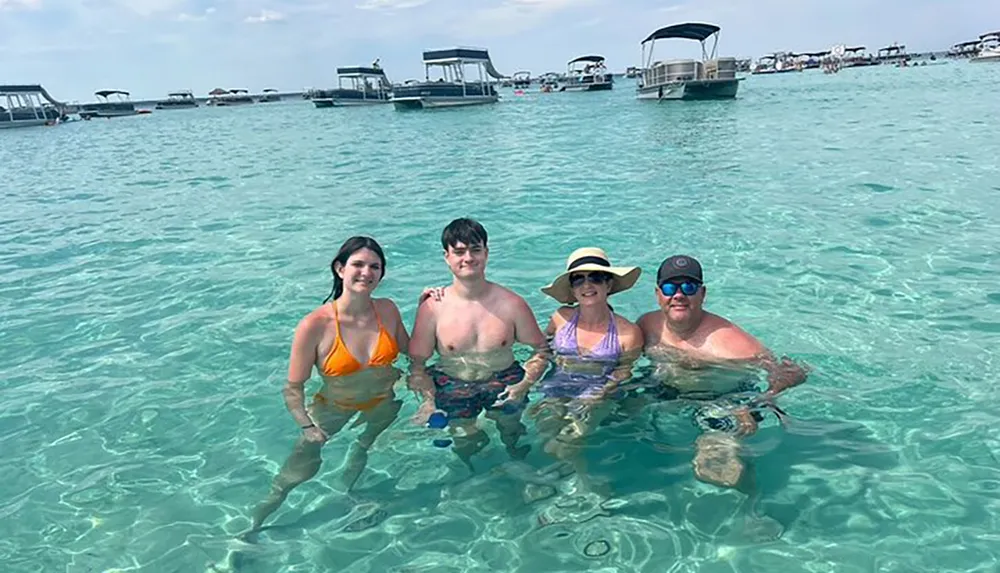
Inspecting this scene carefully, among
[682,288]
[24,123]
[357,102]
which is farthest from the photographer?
[357,102]

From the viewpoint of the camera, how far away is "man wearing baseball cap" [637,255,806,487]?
169 inches

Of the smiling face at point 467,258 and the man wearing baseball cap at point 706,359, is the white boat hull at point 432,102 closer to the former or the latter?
the smiling face at point 467,258

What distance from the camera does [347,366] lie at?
4.67 meters

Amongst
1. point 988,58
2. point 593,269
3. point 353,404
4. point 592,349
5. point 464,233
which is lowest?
point 353,404

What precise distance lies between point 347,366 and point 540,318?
3036mm

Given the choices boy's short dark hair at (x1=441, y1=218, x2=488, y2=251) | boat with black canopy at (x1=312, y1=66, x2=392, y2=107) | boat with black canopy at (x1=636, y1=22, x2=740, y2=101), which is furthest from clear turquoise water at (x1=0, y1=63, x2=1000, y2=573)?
boat with black canopy at (x1=312, y1=66, x2=392, y2=107)

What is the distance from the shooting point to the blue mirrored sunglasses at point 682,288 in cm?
430

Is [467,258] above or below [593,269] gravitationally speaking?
above

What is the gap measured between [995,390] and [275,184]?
17194mm

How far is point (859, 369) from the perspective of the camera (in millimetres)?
5672

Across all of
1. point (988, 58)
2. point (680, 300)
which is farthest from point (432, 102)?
point (988, 58)

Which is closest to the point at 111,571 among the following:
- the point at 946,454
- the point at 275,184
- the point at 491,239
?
the point at 946,454

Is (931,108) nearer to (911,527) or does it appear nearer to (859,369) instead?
(859,369)

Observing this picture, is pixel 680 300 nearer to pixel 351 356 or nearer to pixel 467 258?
pixel 467 258
